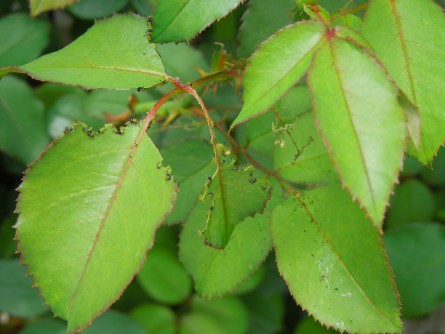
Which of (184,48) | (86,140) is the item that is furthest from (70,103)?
(86,140)

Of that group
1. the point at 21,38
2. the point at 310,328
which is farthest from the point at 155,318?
the point at 21,38

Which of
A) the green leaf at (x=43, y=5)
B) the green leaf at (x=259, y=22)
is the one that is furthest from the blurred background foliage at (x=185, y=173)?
the green leaf at (x=43, y=5)

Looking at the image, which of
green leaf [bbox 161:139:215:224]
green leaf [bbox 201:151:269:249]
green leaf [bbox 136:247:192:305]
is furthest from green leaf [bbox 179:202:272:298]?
green leaf [bbox 136:247:192:305]

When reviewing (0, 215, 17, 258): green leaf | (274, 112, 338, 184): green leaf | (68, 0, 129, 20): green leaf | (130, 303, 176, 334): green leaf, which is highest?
(68, 0, 129, 20): green leaf

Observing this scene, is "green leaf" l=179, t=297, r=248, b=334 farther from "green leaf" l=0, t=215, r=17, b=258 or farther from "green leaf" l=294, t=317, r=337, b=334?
"green leaf" l=0, t=215, r=17, b=258

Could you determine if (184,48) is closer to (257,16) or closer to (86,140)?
(257,16)

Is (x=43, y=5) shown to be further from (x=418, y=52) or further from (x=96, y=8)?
(x=418, y=52)

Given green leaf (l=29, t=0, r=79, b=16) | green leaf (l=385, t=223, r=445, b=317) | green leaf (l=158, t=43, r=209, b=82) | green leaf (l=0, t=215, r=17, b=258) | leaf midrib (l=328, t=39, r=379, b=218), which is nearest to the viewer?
leaf midrib (l=328, t=39, r=379, b=218)
